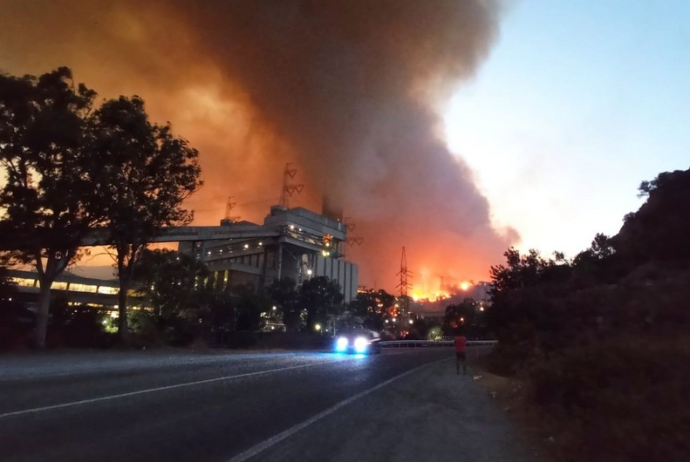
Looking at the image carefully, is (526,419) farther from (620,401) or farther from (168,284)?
(168,284)

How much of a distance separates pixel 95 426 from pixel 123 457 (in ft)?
6.57

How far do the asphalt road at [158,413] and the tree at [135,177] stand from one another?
15.0 m

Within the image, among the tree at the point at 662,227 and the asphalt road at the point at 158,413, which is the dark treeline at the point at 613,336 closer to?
the tree at the point at 662,227

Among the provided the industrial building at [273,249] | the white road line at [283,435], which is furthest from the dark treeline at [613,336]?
the industrial building at [273,249]

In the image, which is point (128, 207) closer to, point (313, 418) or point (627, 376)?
point (313, 418)

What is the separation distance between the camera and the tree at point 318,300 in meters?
70.1

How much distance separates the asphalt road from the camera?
6844 millimetres

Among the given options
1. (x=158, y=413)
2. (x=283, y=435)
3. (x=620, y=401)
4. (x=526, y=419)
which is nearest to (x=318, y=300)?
(x=526, y=419)

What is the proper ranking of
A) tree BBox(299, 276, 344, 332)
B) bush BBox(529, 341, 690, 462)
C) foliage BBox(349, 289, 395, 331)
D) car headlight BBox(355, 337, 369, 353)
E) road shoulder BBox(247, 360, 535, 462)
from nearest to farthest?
bush BBox(529, 341, 690, 462)
road shoulder BBox(247, 360, 535, 462)
car headlight BBox(355, 337, 369, 353)
tree BBox(299, 276, 344, 332)
foliage BBox(349, 289, 395, 331)

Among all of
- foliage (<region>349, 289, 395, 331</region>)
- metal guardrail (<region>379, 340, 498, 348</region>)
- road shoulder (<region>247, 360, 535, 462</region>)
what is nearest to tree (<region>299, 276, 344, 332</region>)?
metal guardrail (<region>379, 340, 498, 348</region>)

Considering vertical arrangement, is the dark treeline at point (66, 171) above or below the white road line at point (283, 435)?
above

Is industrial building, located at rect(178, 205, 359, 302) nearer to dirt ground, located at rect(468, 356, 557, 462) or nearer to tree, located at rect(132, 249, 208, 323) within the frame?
tree, located at rect(132, 249, 208, 323)

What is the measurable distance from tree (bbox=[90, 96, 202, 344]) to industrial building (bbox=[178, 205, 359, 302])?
56693 millimetres

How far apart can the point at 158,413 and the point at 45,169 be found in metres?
22.6
